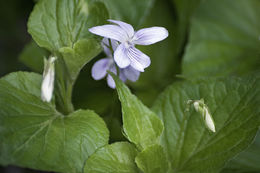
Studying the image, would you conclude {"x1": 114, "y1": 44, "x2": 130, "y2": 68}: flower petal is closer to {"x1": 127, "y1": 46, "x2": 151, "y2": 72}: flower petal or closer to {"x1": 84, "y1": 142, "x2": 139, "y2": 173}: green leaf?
{"x1": 127, "y1": 46, "x2": 151, "y2": 72}: flower petal

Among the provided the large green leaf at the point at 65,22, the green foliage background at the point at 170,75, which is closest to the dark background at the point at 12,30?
the green foliage background at the point at 170,75

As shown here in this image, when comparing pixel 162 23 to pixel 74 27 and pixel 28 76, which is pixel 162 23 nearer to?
pixel 74 27

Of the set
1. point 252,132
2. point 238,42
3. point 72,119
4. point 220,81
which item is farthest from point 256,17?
point 72,119

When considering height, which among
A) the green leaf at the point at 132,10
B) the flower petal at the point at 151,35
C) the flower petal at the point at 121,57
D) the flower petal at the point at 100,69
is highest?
the flower petal at the point at 151,35

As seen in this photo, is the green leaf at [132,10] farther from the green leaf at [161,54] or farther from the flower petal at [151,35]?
the flower petal at [151,35]

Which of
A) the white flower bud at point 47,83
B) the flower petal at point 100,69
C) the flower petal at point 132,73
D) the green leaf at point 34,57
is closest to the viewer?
the white flower bud at point 47,83

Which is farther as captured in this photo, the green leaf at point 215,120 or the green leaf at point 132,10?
the green leaf at point 132,10

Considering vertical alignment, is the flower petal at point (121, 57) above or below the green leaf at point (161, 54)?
above
